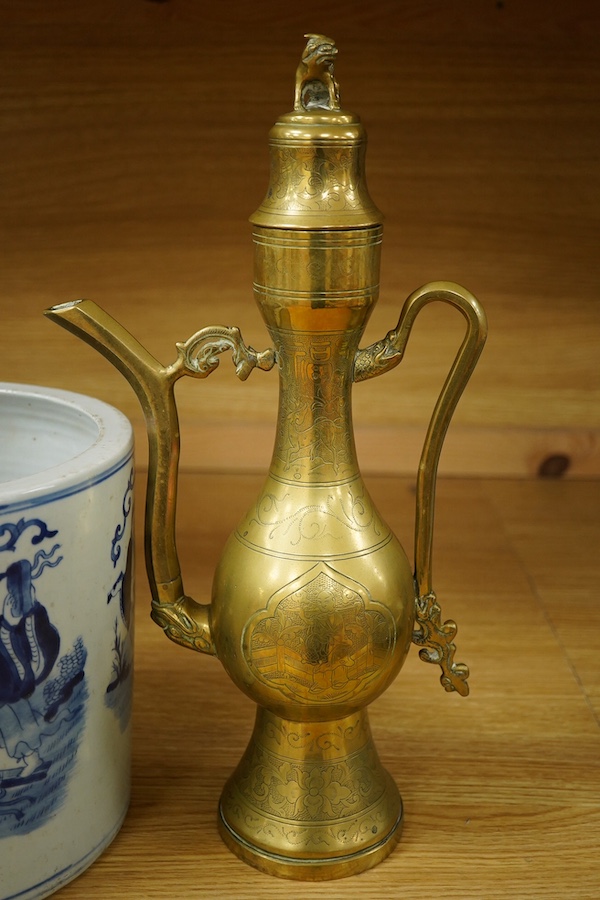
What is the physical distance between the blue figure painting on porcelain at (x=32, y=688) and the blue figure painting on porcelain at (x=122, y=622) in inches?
1.1

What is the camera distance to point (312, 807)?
1.75 feet

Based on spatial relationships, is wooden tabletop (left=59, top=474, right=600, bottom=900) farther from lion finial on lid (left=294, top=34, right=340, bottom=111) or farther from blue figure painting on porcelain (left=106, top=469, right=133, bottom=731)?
lion finial on lid (left=294, top=34, right=340, bottom=111)

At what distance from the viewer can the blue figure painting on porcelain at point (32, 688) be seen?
461 mm

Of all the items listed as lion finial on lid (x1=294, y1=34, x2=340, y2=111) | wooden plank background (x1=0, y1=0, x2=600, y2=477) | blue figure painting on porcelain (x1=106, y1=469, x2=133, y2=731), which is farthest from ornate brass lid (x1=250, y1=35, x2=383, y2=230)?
wooden plank background (x1=0, y1=0, x2=600, y2=477)

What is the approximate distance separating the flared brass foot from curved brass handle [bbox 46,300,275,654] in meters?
0.06

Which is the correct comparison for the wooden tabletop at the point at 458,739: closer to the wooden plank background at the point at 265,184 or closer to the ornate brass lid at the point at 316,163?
the wooden plank background at the point at 265,184

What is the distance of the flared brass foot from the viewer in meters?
0.53

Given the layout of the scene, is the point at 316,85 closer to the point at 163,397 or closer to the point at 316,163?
the point at 316,163

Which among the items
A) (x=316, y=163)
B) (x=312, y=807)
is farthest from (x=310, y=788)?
(x=316, y=163)

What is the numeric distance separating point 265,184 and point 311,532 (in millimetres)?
492

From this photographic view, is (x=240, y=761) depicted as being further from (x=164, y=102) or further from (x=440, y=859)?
(x=164, y=102)

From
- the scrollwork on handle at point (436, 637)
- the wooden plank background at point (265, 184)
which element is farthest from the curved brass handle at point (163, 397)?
the wooden plank background at point (265, 184)

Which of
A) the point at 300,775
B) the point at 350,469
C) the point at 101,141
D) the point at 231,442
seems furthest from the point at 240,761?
the point at 101,141

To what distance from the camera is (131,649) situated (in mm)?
557
